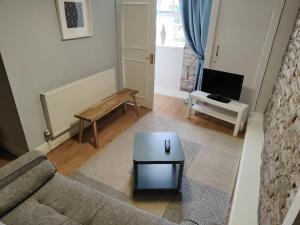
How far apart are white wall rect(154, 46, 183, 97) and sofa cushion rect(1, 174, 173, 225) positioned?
323cm

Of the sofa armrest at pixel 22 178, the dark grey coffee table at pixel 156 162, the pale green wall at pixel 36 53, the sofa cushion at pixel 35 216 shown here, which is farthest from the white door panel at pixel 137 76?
the sofa cushion at pixel 35 216

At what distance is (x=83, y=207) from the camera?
4.62ft

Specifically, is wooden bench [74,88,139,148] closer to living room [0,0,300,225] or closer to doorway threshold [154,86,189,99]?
living room [0,0,300,225]

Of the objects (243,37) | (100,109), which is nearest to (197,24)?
(243,37)

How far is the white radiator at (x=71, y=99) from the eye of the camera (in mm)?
2459

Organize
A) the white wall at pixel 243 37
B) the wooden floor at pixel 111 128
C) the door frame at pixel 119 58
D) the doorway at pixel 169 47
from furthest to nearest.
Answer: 1. the doorway at pixel 169 47
2. the door frame at pixel 119 58
3. the white wall at pixel 243 37
4. the wooden floor at pixel 111 128

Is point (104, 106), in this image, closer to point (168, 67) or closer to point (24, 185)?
point (24, 185)

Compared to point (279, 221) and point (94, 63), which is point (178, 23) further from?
point (279, 221)

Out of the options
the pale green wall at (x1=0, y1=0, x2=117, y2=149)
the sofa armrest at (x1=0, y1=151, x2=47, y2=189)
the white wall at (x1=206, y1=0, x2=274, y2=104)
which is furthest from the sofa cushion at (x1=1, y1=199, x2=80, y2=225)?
the white wall at (x1=206, y1=0, x2=274, y2=104)

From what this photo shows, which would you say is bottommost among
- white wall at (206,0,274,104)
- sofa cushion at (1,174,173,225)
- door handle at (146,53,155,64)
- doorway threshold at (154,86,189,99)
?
doorway threshold at (154,86,189,99)

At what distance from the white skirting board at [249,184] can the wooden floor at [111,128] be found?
0.64 meters

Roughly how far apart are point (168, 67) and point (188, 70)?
16.9 inches

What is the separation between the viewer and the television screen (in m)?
2.96

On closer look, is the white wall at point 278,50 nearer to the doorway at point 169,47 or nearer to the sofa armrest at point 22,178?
the doorway at point 169,47
